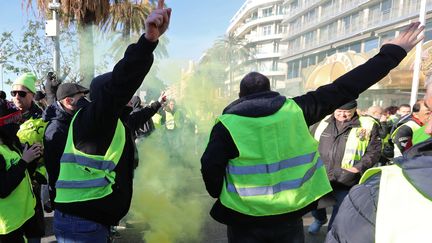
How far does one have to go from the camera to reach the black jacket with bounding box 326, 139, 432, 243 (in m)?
0.88

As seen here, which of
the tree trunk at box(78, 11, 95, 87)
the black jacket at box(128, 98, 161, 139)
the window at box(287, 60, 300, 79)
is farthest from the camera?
the window at box(287, 60, 300, 79)

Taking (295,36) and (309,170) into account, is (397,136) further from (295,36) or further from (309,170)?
(295,36)

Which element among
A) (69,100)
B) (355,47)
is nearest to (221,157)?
(69,100)

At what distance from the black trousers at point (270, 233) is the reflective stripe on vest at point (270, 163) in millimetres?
123

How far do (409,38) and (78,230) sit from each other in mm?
2493

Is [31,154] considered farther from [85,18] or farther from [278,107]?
[85,18]

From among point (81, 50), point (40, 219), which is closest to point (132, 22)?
point (81, 50)

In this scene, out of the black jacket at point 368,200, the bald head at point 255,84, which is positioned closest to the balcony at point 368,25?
the bald head at point 255,84

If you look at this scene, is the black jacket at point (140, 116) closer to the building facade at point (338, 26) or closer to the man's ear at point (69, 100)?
the man's ear at point (69, 100)

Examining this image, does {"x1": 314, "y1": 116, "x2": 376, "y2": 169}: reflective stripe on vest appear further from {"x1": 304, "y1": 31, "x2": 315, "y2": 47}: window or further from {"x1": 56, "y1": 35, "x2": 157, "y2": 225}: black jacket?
{"x1": 304, "y1": 31, "x2": 315, "y2": 47}: window

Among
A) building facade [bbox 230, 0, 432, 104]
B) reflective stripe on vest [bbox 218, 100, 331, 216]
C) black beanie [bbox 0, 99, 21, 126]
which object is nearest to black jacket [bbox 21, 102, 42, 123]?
black beanie [bbox 0, 99, 21, 126]

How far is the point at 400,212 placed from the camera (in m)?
0.86

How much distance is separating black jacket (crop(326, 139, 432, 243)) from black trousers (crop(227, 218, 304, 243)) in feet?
3.97

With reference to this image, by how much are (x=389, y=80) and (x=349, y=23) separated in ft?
81.5
